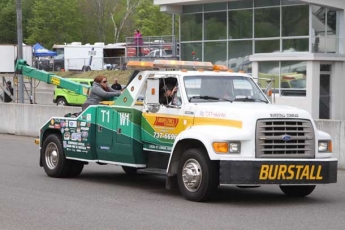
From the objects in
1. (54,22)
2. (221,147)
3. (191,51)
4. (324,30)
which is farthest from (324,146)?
(54,22)

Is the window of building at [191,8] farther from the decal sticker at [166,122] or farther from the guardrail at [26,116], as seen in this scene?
the decal sticker at [166,122]

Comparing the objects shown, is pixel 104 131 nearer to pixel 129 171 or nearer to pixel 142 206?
pixel 129 171

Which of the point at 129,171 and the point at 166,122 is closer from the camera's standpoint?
the point at 166,122

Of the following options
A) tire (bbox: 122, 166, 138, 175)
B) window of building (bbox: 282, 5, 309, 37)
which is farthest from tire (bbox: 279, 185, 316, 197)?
window of building (bbox: 282, 5, 309, 37)

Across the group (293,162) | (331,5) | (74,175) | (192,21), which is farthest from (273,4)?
(293,162)

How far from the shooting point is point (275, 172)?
1211cm

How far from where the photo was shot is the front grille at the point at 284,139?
12.2m

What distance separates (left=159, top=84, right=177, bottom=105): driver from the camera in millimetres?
13539

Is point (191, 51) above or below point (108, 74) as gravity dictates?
above

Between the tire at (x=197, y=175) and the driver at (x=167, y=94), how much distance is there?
4.00ft

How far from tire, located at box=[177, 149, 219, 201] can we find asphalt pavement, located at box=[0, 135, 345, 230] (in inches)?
6.7

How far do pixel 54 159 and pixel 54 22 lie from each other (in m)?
74.4

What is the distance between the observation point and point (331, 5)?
3550cm

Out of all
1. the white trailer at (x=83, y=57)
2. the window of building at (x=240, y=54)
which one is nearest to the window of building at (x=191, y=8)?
the window of building at (x=240, y=54)
